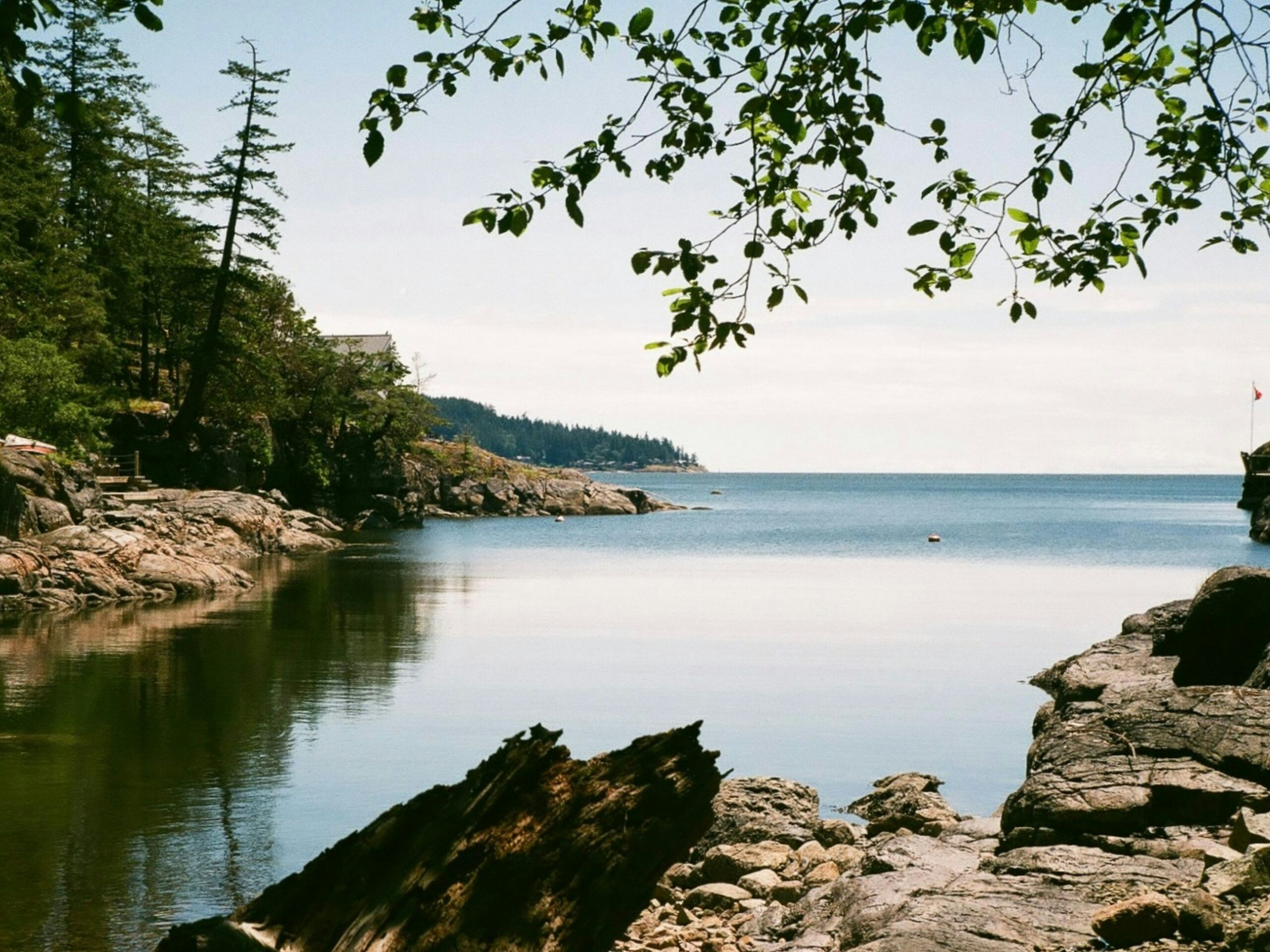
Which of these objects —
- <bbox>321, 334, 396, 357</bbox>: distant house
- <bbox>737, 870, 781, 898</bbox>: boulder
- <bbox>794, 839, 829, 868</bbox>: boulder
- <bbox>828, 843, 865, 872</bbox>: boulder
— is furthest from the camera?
<bbox>321, 334, 396, 357</bbox>: distant house

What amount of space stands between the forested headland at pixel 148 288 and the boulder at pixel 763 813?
123ft

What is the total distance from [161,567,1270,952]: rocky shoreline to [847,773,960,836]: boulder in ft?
0.13

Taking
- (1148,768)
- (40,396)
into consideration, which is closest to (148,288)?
(40,396)

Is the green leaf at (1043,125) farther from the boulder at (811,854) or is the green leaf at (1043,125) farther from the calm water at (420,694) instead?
the calm water at (420,694)

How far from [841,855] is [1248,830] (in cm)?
378

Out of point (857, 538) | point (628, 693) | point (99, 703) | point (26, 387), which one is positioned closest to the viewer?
point (99, 703)

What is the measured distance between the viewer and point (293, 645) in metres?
24.2

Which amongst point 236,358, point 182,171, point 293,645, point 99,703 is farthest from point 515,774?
point 182,171

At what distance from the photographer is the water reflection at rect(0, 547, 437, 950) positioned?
9594 millimetres

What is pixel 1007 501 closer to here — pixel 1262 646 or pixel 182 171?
pixel 182 171

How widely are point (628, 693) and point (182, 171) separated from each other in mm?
52516

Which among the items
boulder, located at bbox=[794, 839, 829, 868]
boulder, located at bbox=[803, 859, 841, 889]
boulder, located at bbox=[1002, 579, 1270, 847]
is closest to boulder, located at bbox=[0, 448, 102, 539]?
boulder, located at bbox=[794, 839, 829, 868]

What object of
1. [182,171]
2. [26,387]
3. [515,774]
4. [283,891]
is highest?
[182,171]

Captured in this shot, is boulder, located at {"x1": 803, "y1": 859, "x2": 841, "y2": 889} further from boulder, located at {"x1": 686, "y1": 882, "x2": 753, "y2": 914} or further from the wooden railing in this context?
the wooden railing
